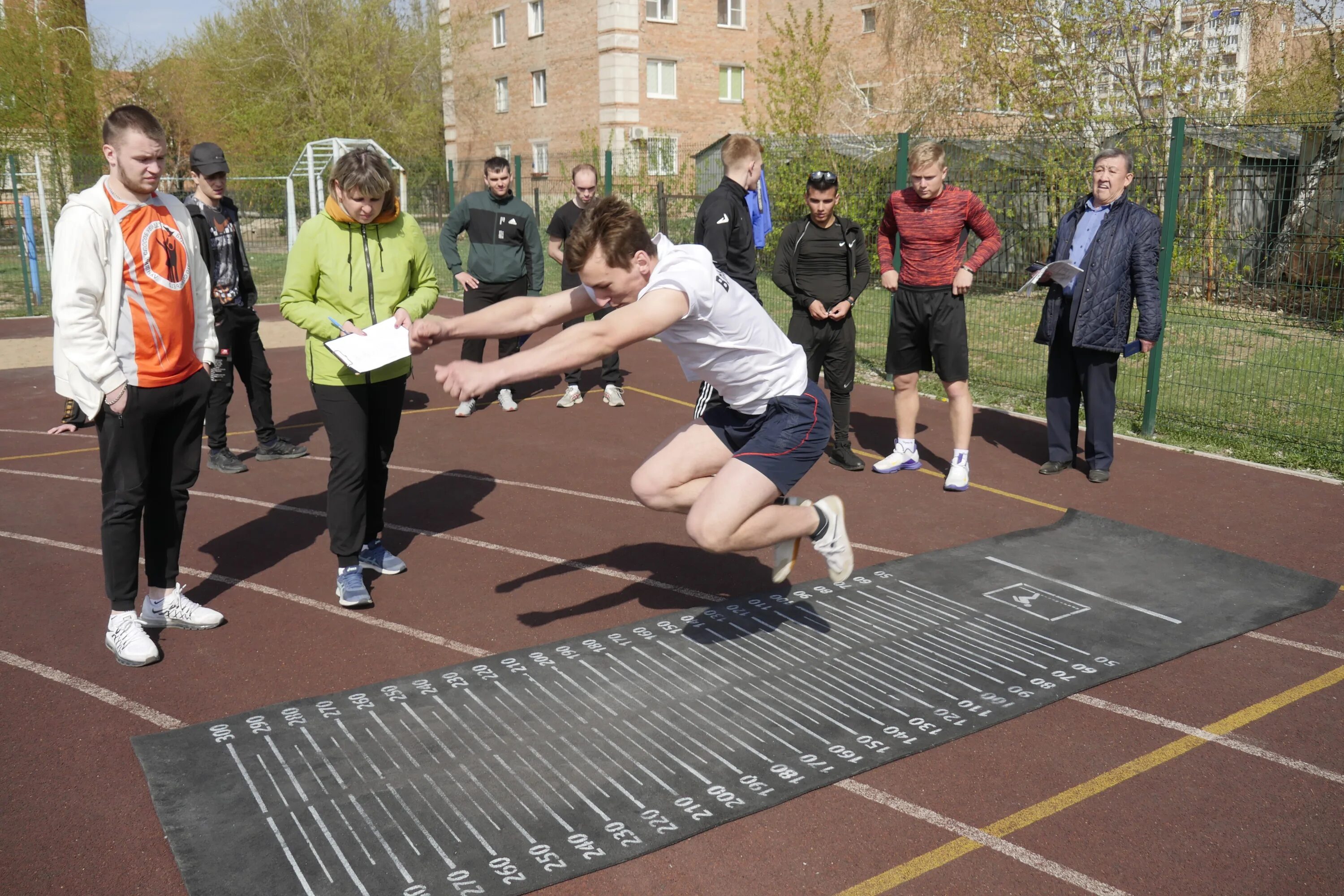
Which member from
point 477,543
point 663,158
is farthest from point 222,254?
point 663,158

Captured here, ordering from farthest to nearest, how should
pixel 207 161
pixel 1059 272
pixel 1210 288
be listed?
1. pixel 1210 288
2. pixel 1059 272
3. pixel 207 161

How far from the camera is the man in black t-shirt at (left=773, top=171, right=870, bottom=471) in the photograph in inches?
296

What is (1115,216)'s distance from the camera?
7270 millimetres

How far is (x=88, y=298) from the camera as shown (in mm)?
4246

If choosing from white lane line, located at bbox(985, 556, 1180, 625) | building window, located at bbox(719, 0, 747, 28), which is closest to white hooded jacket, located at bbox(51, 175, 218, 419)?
white lane line, located at bbox(985, 556, 1180, 625)

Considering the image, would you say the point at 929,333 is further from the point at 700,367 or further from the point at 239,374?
the point at 239,374

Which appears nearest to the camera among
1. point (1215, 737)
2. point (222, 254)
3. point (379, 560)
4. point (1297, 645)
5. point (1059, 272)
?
point (1215, 737)

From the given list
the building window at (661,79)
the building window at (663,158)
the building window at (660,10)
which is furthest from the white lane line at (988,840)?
the building window at (660,10)

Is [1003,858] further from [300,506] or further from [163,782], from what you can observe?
[300,506]

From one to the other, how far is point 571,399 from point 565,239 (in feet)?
4.96

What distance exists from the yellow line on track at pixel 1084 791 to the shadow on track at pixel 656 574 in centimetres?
212

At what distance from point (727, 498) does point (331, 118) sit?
40118 mm

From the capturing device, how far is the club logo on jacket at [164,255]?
4.45 meters

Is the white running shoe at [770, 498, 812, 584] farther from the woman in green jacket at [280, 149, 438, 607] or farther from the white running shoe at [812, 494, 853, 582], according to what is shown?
the woman in green jacket at [280, 149, 438, 607]
